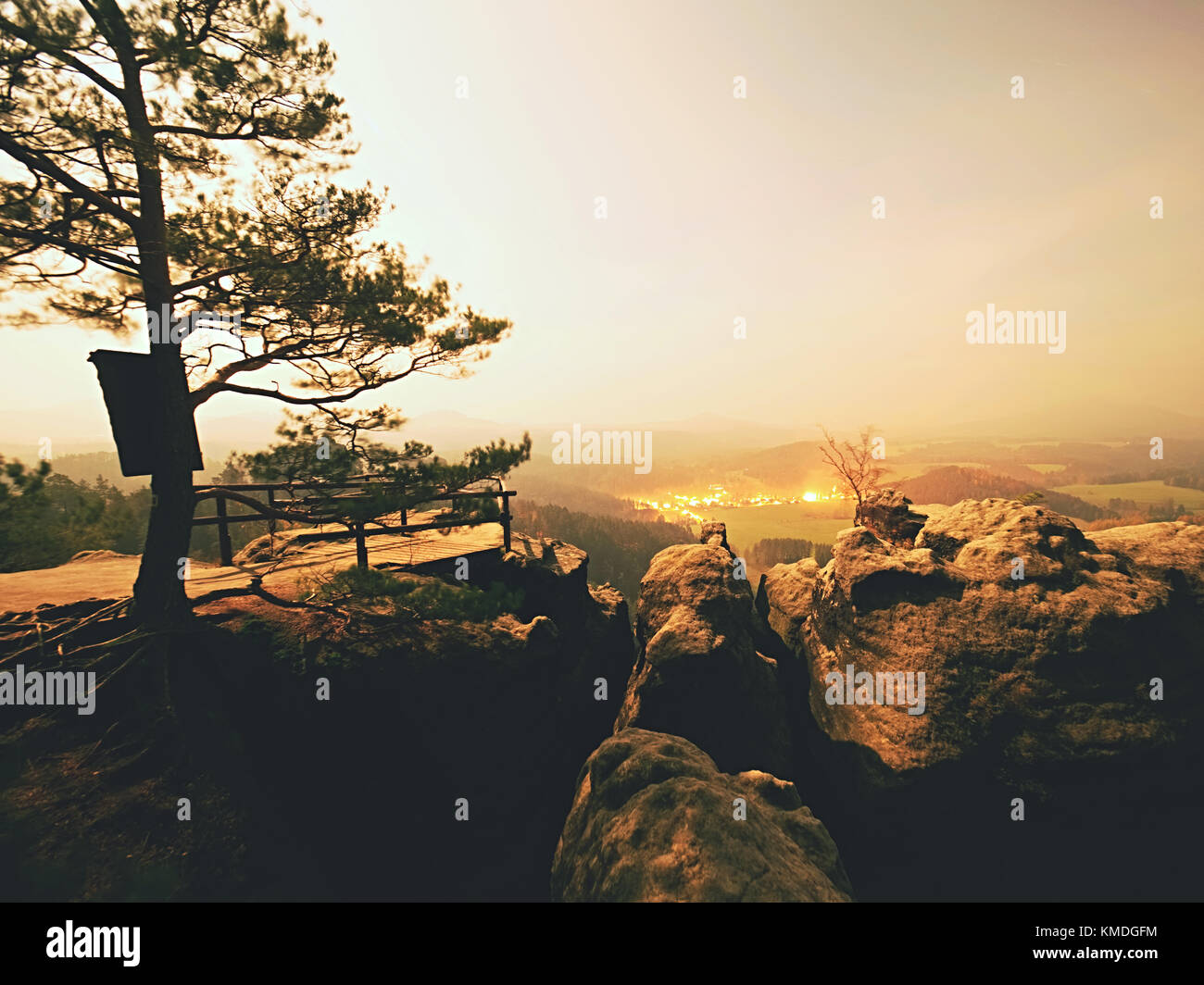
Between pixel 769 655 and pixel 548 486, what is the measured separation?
149976 millimetres

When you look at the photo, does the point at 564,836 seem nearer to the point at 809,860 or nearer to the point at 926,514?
the point at 809,860

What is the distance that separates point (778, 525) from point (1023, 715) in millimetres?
78515

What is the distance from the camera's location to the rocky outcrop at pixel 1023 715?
6.11 meters

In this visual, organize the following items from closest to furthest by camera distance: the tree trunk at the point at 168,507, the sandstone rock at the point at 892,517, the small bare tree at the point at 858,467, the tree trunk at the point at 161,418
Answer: the tree trunk at the point at 161,418, the tree trunk at the point at 168,507, the sandstone rock at the point at 892,517, the small bare tree at the point at 858,467

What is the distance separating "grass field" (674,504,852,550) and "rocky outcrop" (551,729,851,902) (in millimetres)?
59831

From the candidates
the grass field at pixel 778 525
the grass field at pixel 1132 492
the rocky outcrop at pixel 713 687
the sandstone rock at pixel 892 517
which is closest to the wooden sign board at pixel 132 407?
the rocky outcrop at pixel 713 687

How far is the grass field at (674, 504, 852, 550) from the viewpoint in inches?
2869

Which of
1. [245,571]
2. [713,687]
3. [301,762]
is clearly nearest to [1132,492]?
[713,687]

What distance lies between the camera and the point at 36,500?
15.6 ft

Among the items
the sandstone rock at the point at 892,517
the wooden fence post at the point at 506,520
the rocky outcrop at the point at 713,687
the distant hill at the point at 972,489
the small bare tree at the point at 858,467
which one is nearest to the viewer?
the rocky outcrop at the point at 713,687

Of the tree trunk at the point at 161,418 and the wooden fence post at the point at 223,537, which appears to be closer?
A: the tree trunk at the point at 161,418

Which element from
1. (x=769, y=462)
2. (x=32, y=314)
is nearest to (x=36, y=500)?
(x=32, y=314)

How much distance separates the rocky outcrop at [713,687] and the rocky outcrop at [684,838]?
2270mm

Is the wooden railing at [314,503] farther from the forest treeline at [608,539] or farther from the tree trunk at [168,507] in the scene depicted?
the forest treeline at [608,539]
